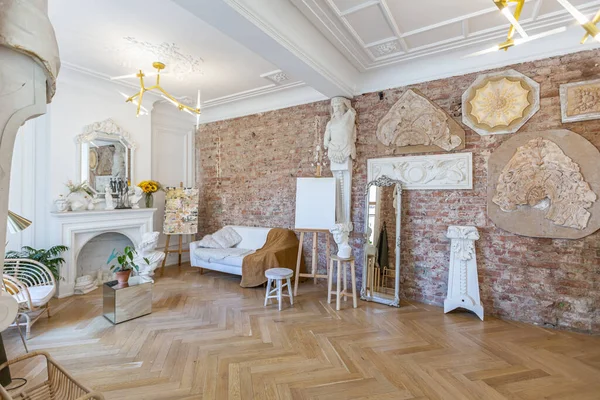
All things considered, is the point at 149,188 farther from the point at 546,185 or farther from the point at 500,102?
the point at 546,185

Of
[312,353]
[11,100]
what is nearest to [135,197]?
[312,353]

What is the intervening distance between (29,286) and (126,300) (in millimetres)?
1203

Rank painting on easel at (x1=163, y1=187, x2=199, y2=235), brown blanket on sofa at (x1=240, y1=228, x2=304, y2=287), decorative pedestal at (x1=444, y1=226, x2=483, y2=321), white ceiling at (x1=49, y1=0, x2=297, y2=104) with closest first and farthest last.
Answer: white ceiling at (x1=49, y1=0, x2=297, y2=104) → decorative pedestal at (x1=444, y1=226, x2=483, y2=321) → brown blanket on sofa at (x1=240, y1=228, x2=304, y2=287) → painting on easel at (x1=163, y1=187, x2=199, y2=235)

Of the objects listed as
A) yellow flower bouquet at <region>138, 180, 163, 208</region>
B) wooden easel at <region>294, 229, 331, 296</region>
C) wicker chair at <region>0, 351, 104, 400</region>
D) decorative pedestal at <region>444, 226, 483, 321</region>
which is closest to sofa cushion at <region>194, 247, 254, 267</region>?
wooden easel at <region>294, 229, 331, 296</region>

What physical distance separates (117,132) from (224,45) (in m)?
2.58

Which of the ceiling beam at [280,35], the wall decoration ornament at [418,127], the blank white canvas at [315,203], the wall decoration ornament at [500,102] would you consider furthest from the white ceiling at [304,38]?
the blank white canvas at [315,203]

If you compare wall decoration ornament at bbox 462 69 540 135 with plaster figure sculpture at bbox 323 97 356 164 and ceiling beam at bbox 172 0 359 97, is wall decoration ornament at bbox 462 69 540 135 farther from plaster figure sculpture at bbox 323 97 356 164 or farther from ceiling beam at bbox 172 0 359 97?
ceiling beam at bbox 172 0 359 97

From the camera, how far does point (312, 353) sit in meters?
2.75

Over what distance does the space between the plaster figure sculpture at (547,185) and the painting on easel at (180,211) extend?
190 inches

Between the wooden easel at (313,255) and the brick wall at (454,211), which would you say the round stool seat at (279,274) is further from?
the brick wall at (454,211)

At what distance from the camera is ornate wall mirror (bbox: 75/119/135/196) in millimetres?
4633

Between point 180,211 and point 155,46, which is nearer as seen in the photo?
point 155,46

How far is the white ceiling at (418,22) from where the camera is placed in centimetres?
283

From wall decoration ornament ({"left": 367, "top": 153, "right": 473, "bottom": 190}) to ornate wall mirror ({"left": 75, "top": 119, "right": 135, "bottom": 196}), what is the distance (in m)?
3.93
